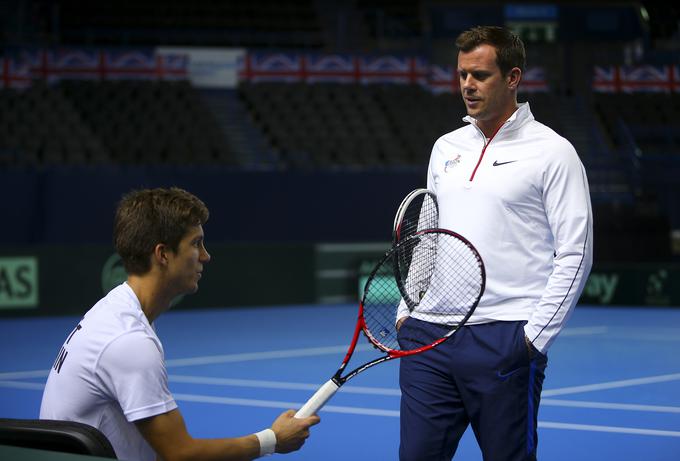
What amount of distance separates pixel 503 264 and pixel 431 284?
0.93 ft

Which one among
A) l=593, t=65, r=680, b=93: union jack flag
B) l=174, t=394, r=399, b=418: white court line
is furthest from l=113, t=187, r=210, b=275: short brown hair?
l=593, t=65, r=680, b=93: union jack flag

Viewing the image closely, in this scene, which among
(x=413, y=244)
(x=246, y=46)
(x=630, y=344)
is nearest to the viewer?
(x=413, y=244)

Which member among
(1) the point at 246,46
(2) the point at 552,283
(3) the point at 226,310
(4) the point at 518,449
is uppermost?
(1) the point at 246,46

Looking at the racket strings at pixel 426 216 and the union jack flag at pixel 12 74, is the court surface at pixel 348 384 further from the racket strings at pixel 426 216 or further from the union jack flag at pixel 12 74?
the union jack flag at pixel 12 74

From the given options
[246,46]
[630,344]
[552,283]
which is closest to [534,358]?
[552,283]

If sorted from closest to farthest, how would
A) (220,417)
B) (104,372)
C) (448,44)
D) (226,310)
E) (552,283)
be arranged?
1. (104,372)
2. (552,283)
3. (220,417)
4. (226,310)
5. (448,44)

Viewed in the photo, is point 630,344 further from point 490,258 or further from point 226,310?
point 490,258

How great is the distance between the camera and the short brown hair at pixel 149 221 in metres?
3.05

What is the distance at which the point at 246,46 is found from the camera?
79.2 ft

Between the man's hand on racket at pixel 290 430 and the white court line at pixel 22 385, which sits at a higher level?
the man's hand on racket at pixel 290 430

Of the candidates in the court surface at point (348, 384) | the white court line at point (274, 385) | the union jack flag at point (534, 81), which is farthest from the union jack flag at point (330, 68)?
the white court line at point (274, 385)

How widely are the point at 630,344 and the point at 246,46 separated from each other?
553 inches

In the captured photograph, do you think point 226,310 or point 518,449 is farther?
point 226,310

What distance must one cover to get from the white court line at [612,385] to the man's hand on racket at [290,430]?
534cm
